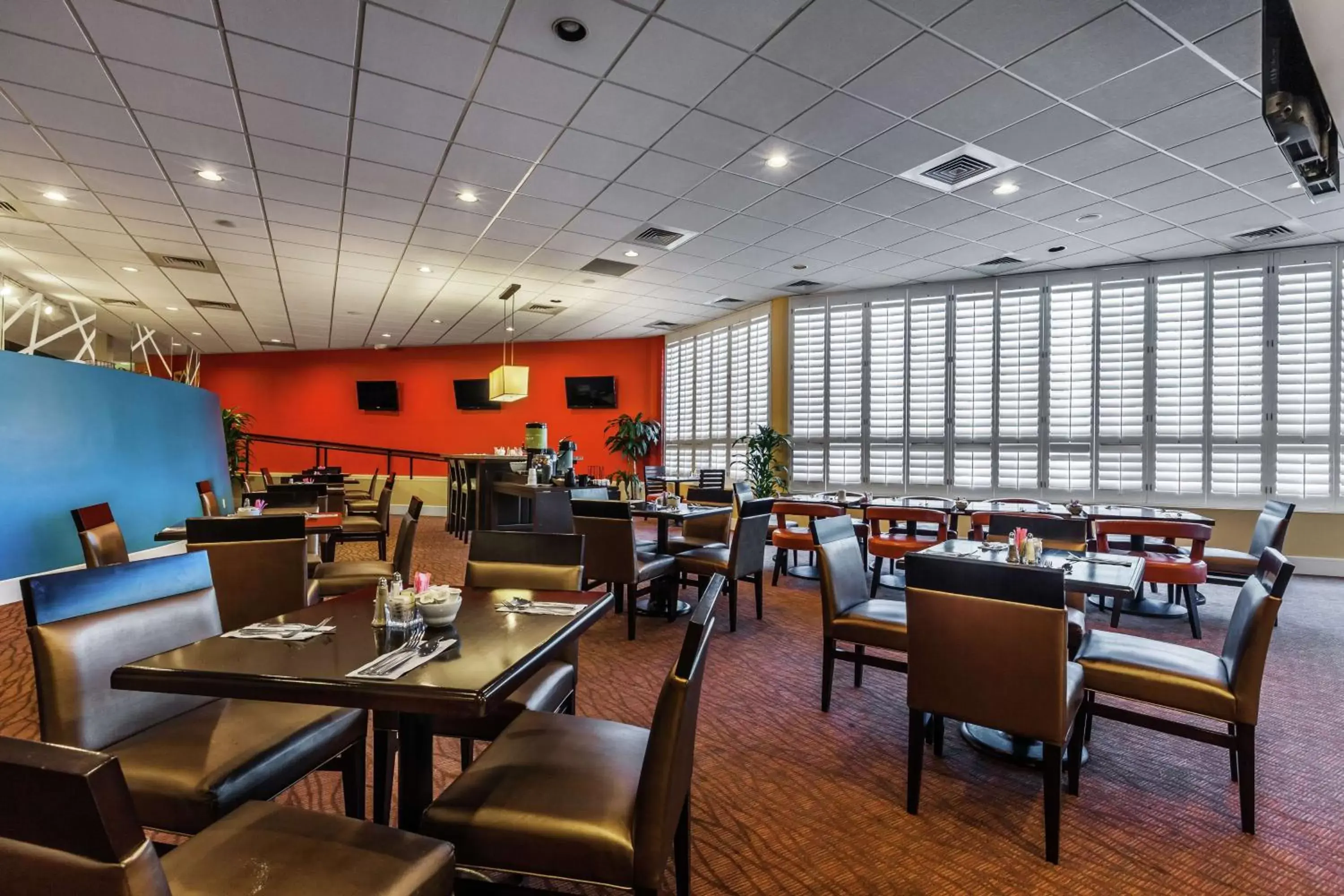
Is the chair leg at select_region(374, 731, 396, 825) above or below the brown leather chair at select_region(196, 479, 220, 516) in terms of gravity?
below

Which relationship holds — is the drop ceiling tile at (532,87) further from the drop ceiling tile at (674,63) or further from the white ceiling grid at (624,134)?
the drop ceiling tile at (674,63)

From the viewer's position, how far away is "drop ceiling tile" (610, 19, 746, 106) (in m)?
3.28

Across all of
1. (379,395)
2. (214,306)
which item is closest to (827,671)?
(214,306)

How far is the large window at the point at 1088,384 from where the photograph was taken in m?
6.52

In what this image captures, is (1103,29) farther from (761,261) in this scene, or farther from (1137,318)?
(1137,318)

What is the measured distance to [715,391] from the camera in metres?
10.5

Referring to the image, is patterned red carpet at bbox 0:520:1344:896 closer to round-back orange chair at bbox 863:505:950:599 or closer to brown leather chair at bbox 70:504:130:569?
brown leather chair at bbox 70:504:130:569

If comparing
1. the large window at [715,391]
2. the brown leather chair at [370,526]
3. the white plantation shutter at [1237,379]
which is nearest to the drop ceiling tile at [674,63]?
the brown leather chair at [370,526]

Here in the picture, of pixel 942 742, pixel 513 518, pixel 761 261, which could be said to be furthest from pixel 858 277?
pixel 942 742

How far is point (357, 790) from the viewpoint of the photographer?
6.35 ft

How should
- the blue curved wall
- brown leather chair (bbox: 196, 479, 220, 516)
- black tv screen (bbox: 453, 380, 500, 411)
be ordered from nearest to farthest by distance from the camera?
the blue curved wall → brown leather chair (bbox: 196, 479, 220, 516) → black tv screen (bbox: 453, 380, 500, 411)

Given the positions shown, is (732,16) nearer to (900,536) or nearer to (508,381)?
(900,536)

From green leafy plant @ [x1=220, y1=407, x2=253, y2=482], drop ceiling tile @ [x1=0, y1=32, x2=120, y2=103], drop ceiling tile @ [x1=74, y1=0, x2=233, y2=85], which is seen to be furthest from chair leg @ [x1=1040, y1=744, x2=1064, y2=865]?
green leafy plant @ [x1=220, y1=407, x2=253, y2=482]

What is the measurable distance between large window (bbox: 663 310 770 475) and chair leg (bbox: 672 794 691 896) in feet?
25.4
